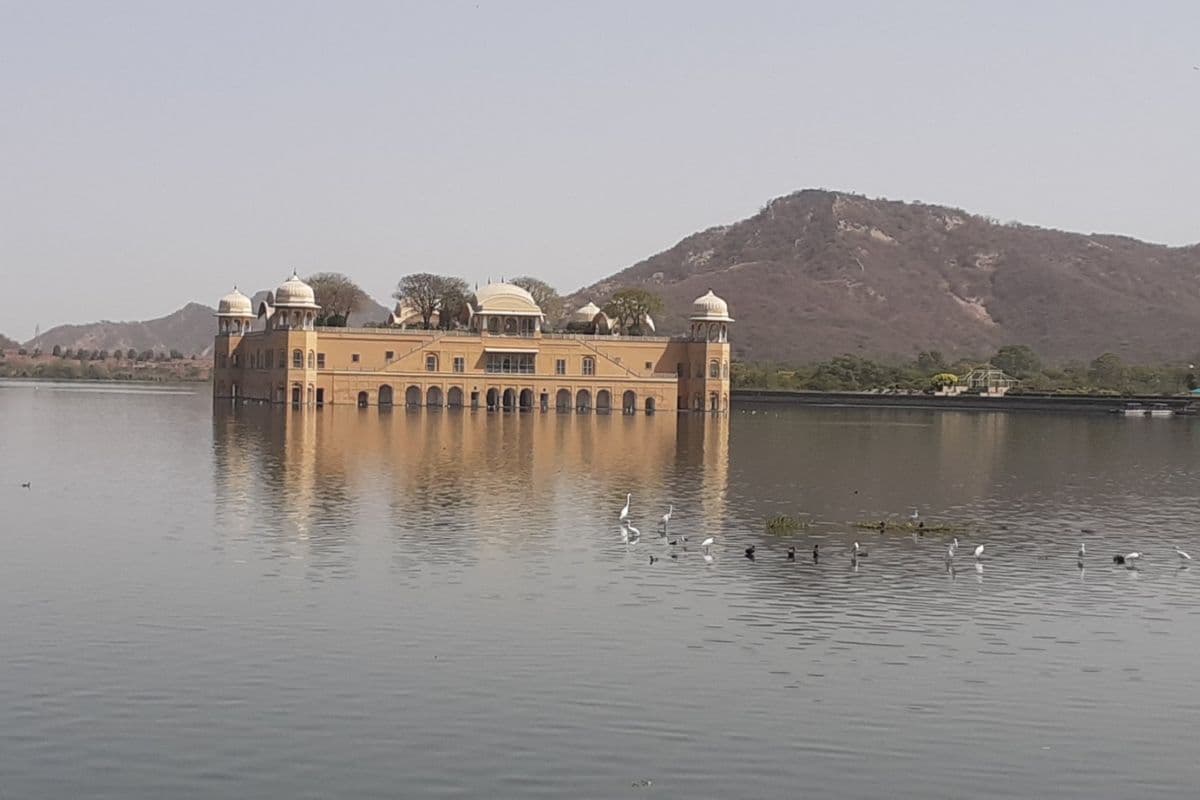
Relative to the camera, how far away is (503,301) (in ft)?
295

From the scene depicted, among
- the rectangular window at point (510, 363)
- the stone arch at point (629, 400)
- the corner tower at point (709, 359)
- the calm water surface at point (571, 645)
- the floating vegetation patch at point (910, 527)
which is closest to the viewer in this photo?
the calm water surface at point (571, 645)

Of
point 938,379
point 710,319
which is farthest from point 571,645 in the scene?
point 938,379

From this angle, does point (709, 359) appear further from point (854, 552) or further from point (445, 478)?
point (854, 552)

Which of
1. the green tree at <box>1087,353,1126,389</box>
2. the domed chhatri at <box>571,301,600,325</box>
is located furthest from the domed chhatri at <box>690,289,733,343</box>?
the green tree at <box>1087,353,1126,389</box>

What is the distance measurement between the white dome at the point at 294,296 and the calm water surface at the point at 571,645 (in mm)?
50681

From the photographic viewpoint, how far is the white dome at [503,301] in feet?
294

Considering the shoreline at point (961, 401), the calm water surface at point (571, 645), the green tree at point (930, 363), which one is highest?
the green tree at point (930, 363)

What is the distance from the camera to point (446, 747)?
42.2 feet

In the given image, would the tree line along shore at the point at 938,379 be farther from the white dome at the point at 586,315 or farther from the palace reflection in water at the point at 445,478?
the palace reflection in water at the point at 445,478

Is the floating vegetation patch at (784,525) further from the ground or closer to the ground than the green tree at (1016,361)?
closer to the ground

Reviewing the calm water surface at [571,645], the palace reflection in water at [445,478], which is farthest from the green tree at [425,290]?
the calm water surface at [571,645]

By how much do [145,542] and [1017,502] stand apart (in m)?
20.0

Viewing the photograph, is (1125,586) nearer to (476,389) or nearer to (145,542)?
(145,542)

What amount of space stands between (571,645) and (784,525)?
39.0ft
